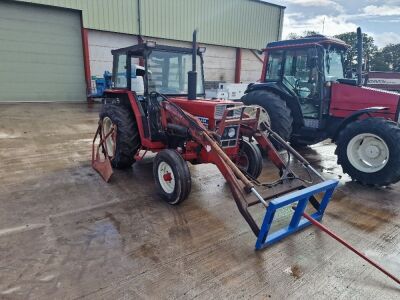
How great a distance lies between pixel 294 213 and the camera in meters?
2.98

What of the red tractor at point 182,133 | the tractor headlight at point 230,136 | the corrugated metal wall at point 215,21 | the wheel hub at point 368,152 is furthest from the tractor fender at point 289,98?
the corrugated metal wall at point 215,21

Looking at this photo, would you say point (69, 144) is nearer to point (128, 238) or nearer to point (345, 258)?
point (128, 238)

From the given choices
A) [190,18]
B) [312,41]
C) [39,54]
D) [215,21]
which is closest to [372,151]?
[312,41]

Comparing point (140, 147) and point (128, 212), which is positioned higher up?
point (140, 147)

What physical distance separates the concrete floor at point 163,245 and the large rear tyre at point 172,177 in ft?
0.54

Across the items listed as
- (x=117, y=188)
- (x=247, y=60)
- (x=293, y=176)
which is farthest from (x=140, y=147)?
(x=247, y=60)

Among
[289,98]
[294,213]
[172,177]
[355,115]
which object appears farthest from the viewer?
[289,98]

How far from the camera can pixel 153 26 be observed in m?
13.9

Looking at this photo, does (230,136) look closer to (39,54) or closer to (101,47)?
(39,54)

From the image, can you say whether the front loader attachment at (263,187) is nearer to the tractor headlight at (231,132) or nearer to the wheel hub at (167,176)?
the tractor headlight at (231,132)

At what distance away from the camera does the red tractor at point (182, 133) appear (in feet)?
10.7

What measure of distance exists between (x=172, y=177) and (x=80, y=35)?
35.5 feet

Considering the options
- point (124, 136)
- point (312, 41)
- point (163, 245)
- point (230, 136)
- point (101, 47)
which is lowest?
point (163, 245)

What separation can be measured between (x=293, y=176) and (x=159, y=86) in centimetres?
216
